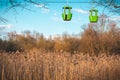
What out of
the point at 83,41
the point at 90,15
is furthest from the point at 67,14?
the point at 83,41

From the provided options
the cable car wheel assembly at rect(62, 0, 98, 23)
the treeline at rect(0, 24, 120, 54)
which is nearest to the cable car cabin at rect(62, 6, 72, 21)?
the cable car wheel assembly at rect(62, 0, 98, 23)

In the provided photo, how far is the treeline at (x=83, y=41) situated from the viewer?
81.5ft

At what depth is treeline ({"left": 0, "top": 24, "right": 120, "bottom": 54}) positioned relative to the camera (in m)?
24.8

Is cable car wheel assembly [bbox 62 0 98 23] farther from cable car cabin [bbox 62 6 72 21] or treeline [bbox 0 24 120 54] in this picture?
treeline [bbox 0 24 120 54]

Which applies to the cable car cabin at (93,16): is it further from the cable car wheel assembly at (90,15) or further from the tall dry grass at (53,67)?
the tall dry grass at (53,67)

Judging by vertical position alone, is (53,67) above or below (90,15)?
below

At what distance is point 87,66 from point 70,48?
21174 mm

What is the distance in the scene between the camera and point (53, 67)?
6.93 metres

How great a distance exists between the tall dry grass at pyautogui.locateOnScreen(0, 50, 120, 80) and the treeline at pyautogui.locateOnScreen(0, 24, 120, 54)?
14.5m

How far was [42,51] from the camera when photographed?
7.99 metres

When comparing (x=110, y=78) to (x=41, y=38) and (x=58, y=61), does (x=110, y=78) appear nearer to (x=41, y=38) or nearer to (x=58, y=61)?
(x=58, y=61)

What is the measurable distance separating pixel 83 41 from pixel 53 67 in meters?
20.8

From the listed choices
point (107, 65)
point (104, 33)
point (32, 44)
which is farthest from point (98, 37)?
point (107, 65)

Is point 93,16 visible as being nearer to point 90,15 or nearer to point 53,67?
point 90,15
